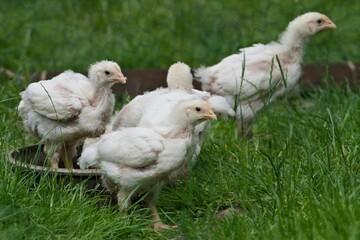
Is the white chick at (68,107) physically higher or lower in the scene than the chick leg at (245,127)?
higher

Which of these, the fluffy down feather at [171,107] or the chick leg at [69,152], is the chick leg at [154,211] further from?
the chick leg at [69,152]

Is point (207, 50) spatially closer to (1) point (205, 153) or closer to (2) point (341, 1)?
(2) point (341, 1)

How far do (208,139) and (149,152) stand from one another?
3.31 feet

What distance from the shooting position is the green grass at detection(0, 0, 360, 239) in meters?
3.58

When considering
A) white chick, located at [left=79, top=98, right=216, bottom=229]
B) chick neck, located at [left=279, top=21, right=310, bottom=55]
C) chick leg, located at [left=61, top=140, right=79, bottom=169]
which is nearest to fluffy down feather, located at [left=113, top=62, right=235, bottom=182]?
white chick, located at [left=79, top=98, right=216, bottom=229]

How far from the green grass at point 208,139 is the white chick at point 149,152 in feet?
0.36

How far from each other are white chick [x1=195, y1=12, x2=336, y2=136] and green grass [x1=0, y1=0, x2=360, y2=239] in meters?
0.10

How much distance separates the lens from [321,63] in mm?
6547

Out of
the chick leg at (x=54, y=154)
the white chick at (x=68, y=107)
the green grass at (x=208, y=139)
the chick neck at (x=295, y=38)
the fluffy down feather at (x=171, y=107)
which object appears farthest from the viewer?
the chick neck at (x=295, y=38)

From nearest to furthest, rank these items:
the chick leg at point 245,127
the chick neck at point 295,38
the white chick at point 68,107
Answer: the white chick at point 68,107
the chick leg at point 245,127
the chick neck at point 295,38

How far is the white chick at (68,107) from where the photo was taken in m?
4.32

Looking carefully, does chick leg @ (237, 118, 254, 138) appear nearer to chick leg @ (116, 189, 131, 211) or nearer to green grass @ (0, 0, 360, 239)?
green grass @ (0, 0, 360, 239)

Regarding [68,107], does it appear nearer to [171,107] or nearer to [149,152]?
[171,107]

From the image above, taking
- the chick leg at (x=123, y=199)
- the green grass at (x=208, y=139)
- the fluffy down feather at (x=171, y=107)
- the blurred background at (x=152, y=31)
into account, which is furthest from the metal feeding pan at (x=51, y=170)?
the blurred background at (x=152, y=31)
